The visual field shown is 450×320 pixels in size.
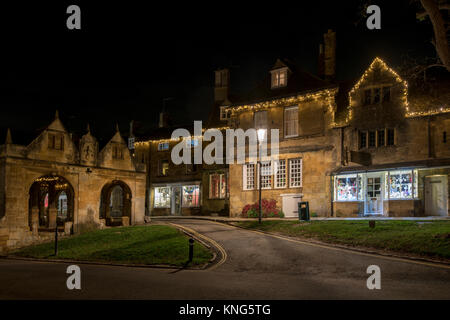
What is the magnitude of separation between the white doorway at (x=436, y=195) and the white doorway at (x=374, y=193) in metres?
2.61

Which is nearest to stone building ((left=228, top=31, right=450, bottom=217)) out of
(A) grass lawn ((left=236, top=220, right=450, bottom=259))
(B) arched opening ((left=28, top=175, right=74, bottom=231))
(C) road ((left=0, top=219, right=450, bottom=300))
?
(A) grass lawn ((left=236, top=220, right=450, bottom=259))

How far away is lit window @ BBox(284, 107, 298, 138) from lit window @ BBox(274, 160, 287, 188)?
2.04 m

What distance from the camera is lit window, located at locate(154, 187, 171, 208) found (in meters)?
42.3

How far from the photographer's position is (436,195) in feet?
81.1

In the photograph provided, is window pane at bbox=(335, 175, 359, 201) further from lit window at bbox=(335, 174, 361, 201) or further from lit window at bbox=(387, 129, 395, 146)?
lit window at bbox=(387, 129, 395, 146)

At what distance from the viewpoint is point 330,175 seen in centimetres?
2794

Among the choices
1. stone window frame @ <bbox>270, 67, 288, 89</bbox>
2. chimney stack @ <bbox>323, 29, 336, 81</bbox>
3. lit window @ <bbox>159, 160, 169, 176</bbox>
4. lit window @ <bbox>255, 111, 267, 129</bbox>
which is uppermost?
chimney stack @ <bbox>323, 29, 336, 81</bbox>

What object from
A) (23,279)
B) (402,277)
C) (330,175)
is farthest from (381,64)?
(23,279)

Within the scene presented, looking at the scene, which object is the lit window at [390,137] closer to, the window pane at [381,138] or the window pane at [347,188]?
the window pane at [381,138]

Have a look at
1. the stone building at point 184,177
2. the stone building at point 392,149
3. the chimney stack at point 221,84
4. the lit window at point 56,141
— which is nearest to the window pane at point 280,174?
the stone building at point 392,149

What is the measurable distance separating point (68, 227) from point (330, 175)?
17.1 meters

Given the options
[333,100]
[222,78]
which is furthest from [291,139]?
[222,78]

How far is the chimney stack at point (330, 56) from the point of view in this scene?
3250cm
